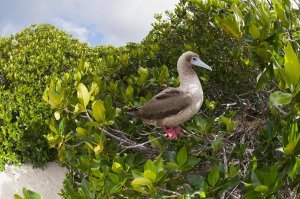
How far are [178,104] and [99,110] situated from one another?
0.80 metres

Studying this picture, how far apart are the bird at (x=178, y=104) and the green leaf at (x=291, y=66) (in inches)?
60.4

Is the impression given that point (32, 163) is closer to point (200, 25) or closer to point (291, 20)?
point (200, 25)

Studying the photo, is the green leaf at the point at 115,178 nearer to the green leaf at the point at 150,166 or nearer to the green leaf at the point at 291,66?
the green leaf at the point at 150,166

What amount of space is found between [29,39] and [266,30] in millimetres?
9117

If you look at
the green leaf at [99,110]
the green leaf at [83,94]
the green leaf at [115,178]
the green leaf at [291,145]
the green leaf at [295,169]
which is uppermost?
the green leaf at [83,94]

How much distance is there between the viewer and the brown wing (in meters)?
4.45

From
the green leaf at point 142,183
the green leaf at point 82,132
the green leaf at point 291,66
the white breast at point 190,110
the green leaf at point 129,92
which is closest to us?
the green leaf at point 291,66

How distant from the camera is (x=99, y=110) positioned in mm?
4309

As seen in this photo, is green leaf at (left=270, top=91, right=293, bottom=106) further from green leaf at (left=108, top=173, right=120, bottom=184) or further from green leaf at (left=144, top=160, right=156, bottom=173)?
green leaf at (left=108, top=173, right=120, bottom=184)

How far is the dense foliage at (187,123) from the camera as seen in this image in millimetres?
3674

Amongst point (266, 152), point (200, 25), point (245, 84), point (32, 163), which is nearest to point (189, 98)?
point (266, 152)

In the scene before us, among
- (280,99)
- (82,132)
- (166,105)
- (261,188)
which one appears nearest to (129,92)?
(82,132)

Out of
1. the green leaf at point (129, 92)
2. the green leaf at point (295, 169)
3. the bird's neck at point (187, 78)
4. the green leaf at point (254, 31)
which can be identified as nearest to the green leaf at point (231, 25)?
the green leaf at point (254, 31)

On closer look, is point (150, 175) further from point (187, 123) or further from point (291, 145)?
point (187, 123)
